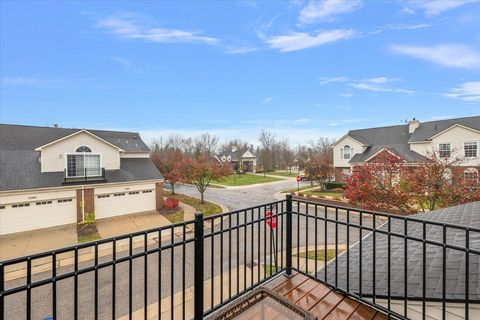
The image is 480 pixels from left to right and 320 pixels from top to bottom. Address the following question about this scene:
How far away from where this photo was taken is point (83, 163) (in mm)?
15984

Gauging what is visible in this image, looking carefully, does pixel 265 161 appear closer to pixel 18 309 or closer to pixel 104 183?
pixel 104 183

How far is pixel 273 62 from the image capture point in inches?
792

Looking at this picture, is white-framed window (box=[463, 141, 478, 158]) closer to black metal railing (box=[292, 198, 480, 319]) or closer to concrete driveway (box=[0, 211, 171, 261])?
black metal railing (box=[292, 198, 480, 319])

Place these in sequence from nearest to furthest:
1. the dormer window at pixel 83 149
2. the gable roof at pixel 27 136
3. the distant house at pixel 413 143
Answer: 1. the dormer window at pixel 83 149
2. the gable roof at pixel 27 136
3. the distant house at pixel 413 143

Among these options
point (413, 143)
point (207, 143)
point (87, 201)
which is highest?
point (207, 143)

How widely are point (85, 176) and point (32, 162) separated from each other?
3.31 meters

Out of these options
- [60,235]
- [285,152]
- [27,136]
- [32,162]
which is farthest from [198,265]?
[285,152]

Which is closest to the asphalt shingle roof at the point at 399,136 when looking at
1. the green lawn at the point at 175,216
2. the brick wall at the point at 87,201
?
the green lawn at the point at 175,216

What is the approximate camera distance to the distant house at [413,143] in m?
20.5

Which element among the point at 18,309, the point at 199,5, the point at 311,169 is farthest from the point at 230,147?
the point at 18,309

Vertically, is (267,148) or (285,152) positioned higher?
(267,148)

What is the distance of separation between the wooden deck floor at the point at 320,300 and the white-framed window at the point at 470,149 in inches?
989

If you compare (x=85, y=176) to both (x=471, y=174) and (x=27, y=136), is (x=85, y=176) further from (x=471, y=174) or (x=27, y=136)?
(x=471, y=174)

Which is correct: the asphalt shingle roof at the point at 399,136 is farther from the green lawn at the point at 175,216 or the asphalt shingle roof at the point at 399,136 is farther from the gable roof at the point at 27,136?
the gable roof at the point at 27,136
